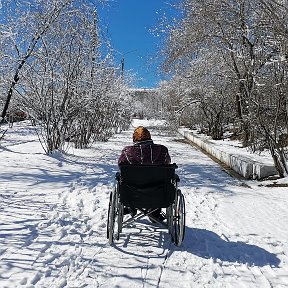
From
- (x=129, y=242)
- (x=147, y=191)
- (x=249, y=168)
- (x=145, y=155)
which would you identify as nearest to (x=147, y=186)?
(x=147, y=191)

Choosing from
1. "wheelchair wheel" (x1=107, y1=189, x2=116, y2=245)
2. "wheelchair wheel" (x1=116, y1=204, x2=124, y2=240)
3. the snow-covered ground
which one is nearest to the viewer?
the snow-covered ground

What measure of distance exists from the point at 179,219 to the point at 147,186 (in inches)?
19.1

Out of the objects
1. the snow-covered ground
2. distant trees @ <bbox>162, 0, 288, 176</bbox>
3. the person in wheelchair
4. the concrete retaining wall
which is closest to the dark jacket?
the person in wheelchair

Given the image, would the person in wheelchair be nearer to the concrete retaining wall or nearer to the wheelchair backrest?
the wheelchair backrest

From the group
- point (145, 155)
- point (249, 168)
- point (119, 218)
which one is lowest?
point (249, 168)

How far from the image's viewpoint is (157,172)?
4.16 m

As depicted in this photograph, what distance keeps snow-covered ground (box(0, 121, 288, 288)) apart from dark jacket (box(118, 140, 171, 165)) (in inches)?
34.5

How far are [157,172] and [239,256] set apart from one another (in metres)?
1.20

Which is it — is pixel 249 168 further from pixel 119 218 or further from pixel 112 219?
pixel 112 219

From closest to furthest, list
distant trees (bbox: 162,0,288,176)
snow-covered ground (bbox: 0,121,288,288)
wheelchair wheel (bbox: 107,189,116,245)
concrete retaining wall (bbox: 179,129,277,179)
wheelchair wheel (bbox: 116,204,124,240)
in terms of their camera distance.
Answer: snow-covered ground (bbox: 0,121,288,288) < wheelchair wheel (bbox: 107,189,116,245) < wheelchair wheel (bbox: 116,204,124,240) < distant trees (bbox: 162,0,288,176) < concrete retaining wall (bbox: 179,129,277,179)

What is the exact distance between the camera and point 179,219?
418cm

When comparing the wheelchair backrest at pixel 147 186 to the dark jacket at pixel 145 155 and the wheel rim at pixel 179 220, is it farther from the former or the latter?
the dark jacket at pixel 145 155

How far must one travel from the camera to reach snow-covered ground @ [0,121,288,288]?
3.37m

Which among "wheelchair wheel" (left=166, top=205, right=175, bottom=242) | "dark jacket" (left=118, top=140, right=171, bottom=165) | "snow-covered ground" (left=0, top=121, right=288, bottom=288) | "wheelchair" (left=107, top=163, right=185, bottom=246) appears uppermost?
"dark jacket" (left=118, top=140, right=171, bottom=165)
